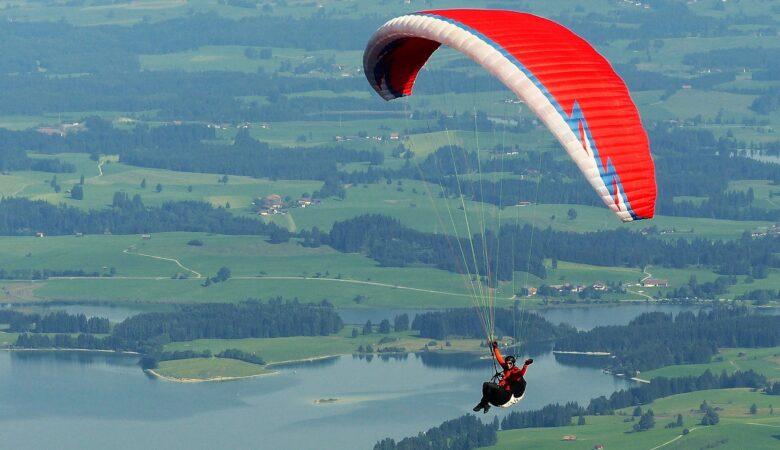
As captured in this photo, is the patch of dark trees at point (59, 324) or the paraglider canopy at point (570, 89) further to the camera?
the patch of dark trees at point (59, 324)

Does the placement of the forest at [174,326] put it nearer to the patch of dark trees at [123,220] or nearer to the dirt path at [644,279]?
the dirt path at [644,279]

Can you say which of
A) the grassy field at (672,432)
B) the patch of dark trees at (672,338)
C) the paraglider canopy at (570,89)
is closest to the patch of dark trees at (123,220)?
the patch of dark trees at (672,338)

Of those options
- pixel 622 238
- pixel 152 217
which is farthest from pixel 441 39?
pixel 152 217

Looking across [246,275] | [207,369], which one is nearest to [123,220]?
[246,275]

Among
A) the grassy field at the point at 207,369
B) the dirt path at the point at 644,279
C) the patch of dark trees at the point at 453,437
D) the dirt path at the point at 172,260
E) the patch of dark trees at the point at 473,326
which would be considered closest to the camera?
the patch of dark trees at the point at 453,437

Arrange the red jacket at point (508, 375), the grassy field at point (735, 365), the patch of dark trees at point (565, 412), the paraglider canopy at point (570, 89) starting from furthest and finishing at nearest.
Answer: the grassy field at point (735, 365) → the patch of dark trees at point (565, 412) → the red jacket at point (508, 375) → the paraglider canopy at point (570, 89)

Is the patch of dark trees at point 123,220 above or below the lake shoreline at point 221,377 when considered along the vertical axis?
above

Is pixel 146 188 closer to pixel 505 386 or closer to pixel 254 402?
pixel 254 402
